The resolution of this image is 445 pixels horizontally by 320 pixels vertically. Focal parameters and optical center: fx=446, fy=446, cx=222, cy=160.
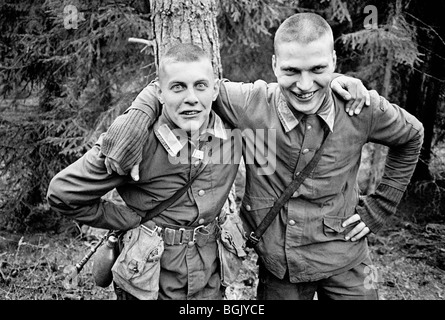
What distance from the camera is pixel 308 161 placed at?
295 centimetres

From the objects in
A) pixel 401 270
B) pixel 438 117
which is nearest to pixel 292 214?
pixel 401 270

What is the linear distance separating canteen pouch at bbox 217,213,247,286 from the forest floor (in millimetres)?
1409

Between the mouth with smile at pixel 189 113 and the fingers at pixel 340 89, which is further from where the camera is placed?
the fingers at pixel 340 89

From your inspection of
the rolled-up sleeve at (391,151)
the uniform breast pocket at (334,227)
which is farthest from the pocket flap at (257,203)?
the rolled-up sleeve at (391,151)

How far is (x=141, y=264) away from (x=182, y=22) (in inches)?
80.1

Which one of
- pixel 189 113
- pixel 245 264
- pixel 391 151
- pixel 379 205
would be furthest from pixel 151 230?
pixel 245 264

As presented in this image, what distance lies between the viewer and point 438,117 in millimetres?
7863

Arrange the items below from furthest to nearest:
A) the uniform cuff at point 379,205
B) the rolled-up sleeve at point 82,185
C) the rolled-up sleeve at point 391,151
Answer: the uniform cuff at point 379,205 < the rolled-up sleeve at point 391,151 < the rolled-up sleeve at point 82,185

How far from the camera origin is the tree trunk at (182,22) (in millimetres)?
3694

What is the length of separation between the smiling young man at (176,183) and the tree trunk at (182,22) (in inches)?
36.8

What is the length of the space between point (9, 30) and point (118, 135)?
5.06m

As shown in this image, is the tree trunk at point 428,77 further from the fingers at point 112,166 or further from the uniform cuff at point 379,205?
the fingers at point 112,166

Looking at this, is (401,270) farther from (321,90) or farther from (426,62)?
(321,90)

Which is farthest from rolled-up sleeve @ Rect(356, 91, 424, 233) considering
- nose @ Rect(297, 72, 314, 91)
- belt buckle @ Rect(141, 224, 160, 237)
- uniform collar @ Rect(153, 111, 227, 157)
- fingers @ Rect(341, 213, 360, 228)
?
belt buckle @ Rect(141, 224, 160, 237)
